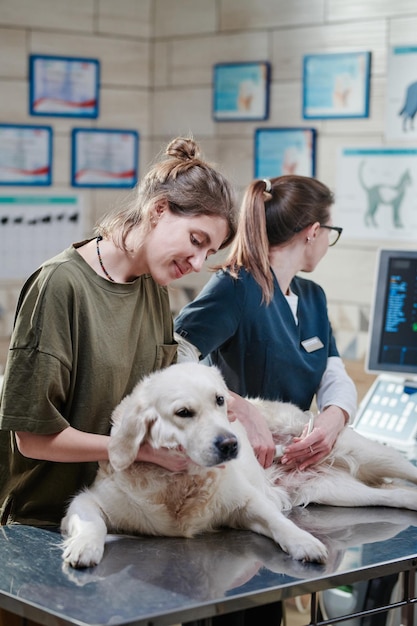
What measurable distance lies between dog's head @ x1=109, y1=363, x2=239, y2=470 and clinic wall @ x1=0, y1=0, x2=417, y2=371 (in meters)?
2.29

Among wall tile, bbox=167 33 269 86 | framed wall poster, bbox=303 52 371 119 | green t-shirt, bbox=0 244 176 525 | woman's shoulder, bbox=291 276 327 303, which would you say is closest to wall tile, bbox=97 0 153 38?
wall tile, bbox=167 33 269 86

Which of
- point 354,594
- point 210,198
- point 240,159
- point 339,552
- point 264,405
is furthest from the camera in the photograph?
point 240,159

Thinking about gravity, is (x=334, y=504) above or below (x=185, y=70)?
below

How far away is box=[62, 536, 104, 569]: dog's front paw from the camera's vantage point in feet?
5.37

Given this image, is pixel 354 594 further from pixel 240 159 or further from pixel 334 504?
pixel 240 159

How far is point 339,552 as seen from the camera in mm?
1764

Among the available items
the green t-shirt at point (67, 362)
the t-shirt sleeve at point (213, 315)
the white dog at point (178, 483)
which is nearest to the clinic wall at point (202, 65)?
the t-shirt sleeve at point (213, 315)

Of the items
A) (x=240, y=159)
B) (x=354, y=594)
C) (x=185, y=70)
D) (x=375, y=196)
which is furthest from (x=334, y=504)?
(x=185, y=70)

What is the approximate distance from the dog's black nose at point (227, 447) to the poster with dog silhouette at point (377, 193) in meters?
2.35

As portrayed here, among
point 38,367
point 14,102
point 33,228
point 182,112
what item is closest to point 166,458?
point 38,367

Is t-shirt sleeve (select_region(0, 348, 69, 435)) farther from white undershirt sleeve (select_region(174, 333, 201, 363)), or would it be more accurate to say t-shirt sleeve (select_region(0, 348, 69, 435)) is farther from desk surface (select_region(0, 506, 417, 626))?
white undershirt sleeve (select_region(174, 333, 201, 363))

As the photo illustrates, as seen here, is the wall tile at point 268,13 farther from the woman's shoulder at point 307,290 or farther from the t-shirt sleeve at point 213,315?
the t-shirt sleeve at point 213,315

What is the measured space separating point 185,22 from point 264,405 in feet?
9.14

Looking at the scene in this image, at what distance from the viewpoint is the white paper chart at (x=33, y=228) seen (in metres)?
4.34
